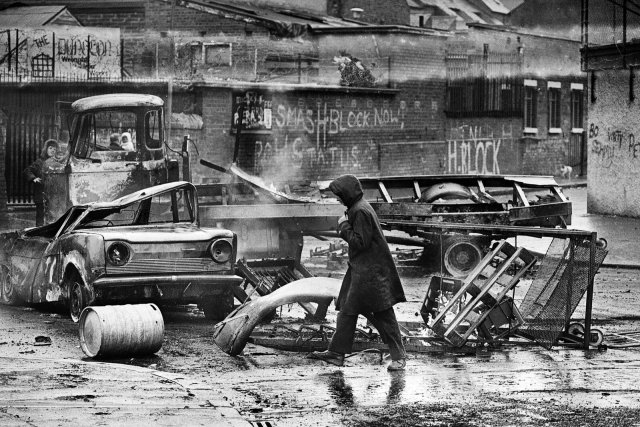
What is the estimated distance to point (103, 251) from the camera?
11305mm

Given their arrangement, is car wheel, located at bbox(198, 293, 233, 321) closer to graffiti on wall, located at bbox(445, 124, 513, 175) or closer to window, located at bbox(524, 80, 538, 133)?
graffiti on wall, located at bbox(445, 124, 513, 175)

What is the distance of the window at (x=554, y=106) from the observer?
41794 millimetres

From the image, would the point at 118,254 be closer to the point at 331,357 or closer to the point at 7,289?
the point at 7,289

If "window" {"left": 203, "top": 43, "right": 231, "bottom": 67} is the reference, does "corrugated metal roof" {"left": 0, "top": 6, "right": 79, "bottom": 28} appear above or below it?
above

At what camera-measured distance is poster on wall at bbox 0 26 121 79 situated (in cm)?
2938

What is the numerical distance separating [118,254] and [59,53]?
66.2 ft

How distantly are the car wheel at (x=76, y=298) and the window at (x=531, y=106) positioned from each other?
30053 millimetres

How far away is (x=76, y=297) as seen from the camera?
11.8 meters

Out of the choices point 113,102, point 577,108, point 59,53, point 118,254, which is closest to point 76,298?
point 118,254

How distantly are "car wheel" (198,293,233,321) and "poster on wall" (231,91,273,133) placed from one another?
16468 mm

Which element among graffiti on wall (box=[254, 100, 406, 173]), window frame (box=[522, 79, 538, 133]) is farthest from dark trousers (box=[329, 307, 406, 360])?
window frame (box=[522, 79, 538, 133])

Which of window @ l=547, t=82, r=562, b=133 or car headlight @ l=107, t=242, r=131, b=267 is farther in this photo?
window @ l=547, t=82, r=562, b=133

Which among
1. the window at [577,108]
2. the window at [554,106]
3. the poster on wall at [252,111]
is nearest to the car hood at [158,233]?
the poster on wall at [252,111]

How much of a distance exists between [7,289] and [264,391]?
5301 millimetres
